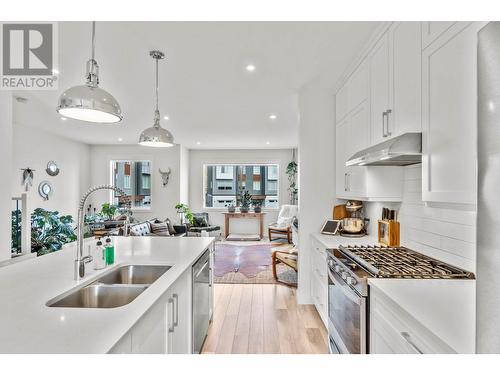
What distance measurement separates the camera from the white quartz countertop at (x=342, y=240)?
2.62 metres

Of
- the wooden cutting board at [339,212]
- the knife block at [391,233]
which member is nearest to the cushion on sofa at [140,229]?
the wooden cutting board at [339,212]

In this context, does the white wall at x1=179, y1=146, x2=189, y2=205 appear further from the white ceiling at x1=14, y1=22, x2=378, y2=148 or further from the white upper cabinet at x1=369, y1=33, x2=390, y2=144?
the white upper cabinet at x1=369, y1=33, x2=390, y2=144

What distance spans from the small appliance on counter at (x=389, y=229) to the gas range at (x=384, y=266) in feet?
0.55

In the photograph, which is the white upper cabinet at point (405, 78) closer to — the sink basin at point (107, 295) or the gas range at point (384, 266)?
the gas range at point (384, 266)

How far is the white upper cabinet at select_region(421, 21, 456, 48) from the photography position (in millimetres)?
1393

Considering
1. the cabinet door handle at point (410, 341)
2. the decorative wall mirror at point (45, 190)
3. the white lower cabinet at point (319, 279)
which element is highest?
the decorative wall mirror at point (45, 190)

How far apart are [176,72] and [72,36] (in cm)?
99

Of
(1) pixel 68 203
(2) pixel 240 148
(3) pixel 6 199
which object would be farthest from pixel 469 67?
(1) pixel 68 203

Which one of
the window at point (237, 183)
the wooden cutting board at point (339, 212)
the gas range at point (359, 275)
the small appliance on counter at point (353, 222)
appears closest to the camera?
the gas range at point (359, 275)

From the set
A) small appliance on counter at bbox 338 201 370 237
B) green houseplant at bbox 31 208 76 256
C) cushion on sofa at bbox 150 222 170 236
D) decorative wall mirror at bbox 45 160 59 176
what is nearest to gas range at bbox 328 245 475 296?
small appliance on counter at bbox 338 201 370 237

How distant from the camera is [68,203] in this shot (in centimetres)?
707

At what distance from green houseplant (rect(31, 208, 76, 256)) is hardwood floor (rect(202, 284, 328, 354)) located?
2860mm

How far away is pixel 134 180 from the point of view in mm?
8477

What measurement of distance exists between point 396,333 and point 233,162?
7.58m
